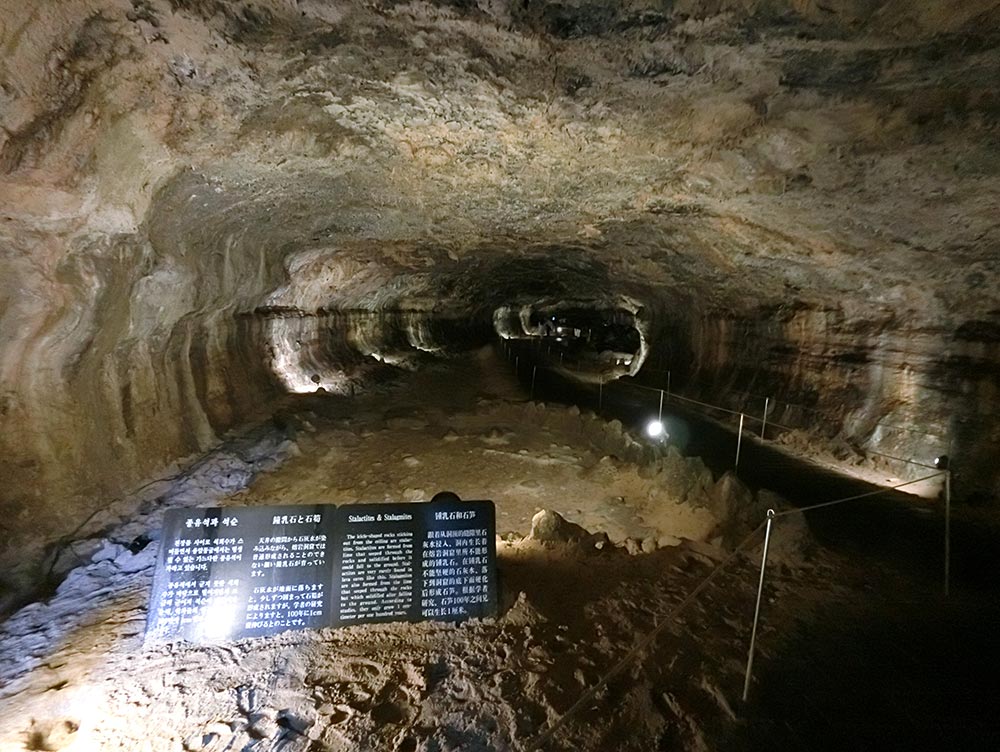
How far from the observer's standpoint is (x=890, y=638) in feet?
12.6

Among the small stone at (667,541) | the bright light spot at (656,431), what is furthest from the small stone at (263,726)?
the bright light spot at (656,431)

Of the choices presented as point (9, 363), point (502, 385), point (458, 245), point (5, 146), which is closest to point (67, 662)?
point (9, 363)

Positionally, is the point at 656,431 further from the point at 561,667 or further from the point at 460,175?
the point at 561,667

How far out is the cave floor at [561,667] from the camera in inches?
116

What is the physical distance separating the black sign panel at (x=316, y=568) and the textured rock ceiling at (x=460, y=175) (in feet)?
10.1

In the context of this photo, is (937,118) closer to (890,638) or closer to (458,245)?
(890,638)

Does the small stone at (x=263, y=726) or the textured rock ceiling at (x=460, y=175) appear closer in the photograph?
the small stone at (x=263, y=726)

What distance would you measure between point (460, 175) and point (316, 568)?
17.5 feet

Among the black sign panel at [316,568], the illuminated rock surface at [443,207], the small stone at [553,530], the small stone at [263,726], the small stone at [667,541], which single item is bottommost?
the small stone at [667,541]

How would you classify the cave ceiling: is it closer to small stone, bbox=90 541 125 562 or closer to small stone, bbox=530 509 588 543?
small stone, bbox=90 541 125 562

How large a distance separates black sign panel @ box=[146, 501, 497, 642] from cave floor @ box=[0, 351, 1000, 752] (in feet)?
0.60

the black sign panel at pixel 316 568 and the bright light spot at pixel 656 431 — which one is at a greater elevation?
the black sign panel at pixel 316 568

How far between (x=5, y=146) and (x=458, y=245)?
29.8 feet

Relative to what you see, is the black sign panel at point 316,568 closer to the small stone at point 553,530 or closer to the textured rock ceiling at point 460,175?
the small stone at point 553,530
